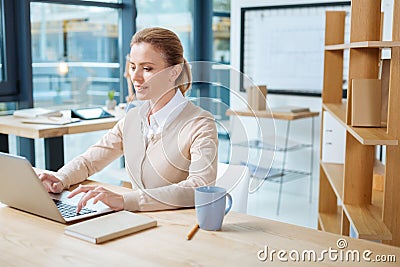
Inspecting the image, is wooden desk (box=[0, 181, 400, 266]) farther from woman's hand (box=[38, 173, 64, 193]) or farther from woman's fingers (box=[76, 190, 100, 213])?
woman's hand (box=[38, 173, 64, 193])

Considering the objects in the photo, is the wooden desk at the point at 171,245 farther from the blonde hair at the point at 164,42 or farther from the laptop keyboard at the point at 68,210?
the blonde hair at the point at 164,42

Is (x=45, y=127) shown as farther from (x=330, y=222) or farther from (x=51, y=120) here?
(x=330, y=222)

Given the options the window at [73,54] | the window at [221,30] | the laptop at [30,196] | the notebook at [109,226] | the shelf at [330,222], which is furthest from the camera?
the window at [221,30]

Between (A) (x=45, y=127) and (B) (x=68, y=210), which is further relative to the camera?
(A) (x=45, y=127)

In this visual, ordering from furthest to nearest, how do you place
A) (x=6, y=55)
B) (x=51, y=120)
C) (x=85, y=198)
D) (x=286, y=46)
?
1. (x=286, y=46)
2. (x=6, y=55)
3. (x=51, y=120)
4. (x=85, y=198)

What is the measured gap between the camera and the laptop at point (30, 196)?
57.1 inches

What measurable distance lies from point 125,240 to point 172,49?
0.69m

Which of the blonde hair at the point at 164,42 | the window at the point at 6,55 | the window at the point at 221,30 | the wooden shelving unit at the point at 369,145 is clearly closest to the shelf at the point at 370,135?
the wooden shelving unit at the point at 369,145

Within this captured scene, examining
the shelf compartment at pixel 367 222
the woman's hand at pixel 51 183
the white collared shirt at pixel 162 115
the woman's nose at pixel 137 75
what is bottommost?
the shelf compartment at pixel 367 222

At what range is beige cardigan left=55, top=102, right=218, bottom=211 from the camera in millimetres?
1611

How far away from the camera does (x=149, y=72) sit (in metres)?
1.71

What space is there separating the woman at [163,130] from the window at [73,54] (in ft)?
8.16

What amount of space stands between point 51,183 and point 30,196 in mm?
268

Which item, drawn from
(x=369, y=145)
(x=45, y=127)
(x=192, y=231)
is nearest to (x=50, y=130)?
(x=45, y=127)
